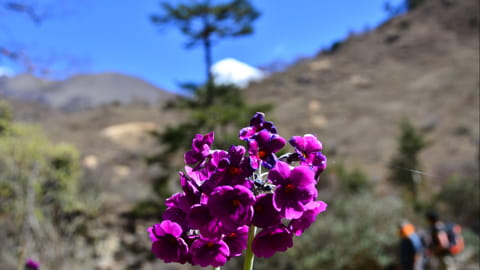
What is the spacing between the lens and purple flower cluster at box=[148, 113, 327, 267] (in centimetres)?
105

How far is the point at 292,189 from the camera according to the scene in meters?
1.09

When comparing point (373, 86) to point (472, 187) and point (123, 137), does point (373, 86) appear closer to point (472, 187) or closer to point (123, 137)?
point (123, 137)

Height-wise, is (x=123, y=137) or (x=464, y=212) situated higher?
(x=123, y=137)

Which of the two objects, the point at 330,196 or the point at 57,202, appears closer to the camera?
the point at 57,202

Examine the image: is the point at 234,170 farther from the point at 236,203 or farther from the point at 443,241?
the point at 443,241

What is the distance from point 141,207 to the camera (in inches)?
598

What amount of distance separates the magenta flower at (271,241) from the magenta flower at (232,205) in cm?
9

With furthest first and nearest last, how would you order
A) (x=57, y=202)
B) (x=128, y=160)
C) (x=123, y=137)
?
1. (x=123, y=137)
2. (x=128, y=160)
3. (x=57, y=202)

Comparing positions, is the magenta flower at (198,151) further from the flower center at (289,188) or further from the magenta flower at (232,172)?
the flower center at (289,188)

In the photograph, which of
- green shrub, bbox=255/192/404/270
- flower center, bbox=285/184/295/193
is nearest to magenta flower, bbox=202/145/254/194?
flower center, bbox=285/184/295/193

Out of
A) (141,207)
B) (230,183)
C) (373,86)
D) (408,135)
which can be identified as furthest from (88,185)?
(373,86)

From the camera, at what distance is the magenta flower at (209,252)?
110 centimetres

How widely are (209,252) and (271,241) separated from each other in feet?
0.57

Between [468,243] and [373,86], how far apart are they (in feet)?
135
